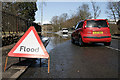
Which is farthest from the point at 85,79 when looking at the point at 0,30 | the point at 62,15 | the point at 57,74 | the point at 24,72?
the point at 62,15

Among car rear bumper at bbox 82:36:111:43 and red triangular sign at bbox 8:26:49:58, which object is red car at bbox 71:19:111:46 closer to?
car rear bumper at bbox 82:36:111:43

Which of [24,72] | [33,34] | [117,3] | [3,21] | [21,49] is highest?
[117,3]

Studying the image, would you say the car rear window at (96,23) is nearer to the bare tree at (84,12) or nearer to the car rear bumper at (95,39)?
the car rear bumper at (95,39)

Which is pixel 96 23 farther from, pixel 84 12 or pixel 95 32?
pixel 84 12

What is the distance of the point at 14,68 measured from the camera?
13.8 ft

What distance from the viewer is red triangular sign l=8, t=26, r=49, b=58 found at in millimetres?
4125

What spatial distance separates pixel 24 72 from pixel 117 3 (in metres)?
31.4

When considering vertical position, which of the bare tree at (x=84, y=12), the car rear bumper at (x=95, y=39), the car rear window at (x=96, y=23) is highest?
the bare tree at (x=84, y=12)

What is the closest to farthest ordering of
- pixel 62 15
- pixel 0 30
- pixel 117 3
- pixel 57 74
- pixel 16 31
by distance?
pixel 57 74 → pixel 0 30 → pixel 16 31 → pixel 117 3 → pixel 62 15

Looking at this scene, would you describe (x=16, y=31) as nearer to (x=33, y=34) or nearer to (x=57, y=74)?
(x=33, y=34)

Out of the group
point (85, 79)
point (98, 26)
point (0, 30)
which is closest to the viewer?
point (85, 79)

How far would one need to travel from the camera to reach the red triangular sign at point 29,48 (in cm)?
412

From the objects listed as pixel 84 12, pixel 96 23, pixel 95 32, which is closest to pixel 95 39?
pixel 95 32

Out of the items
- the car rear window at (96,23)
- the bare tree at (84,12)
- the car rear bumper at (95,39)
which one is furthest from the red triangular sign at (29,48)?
the bare tree at (84,12)
